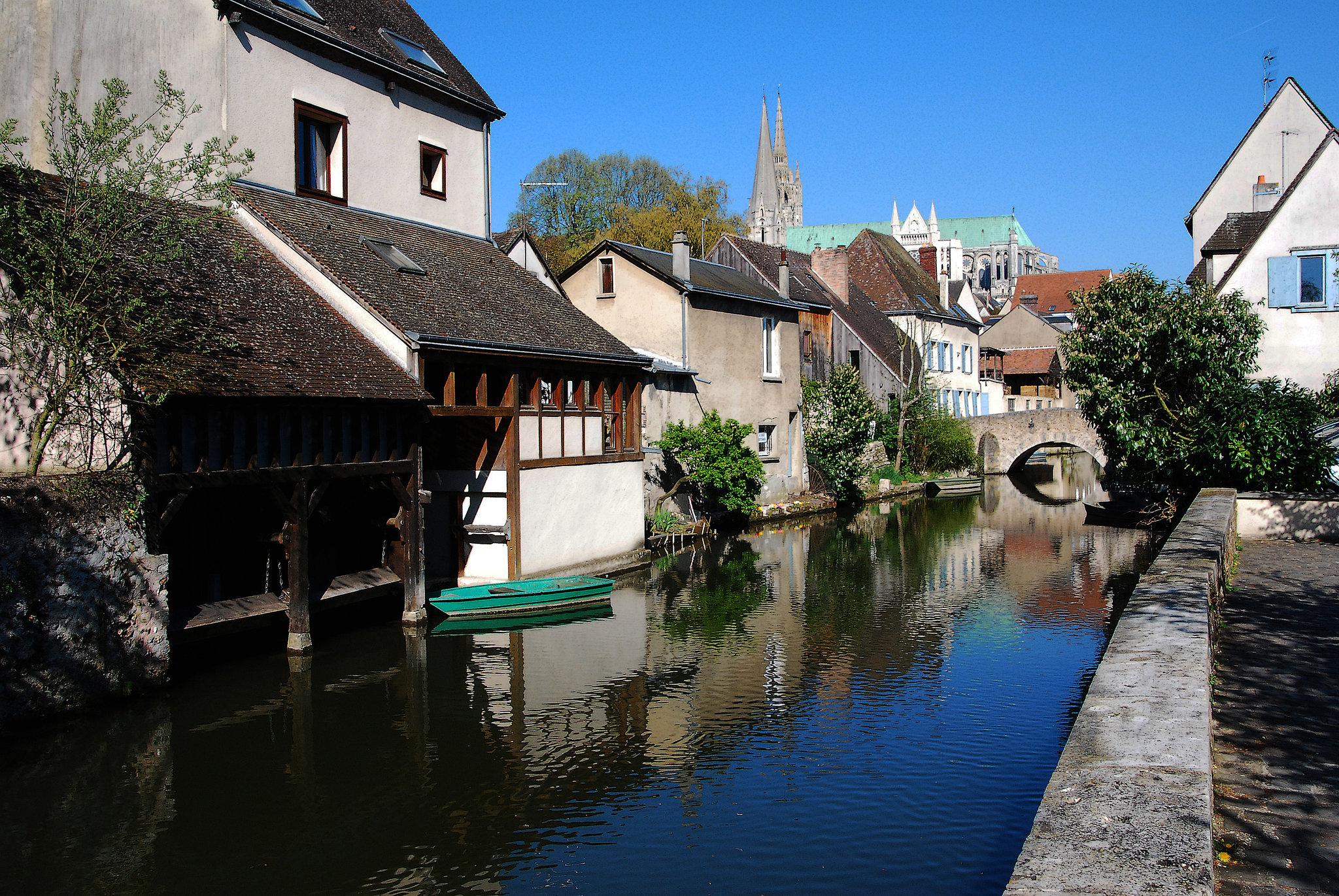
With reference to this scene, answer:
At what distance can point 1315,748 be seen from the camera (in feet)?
19.1

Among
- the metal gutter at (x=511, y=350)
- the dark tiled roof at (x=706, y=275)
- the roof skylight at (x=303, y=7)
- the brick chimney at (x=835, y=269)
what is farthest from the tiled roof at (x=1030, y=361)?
the roof skylight at (x=303, y=7)

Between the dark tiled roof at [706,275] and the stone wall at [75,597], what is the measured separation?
16266 mm

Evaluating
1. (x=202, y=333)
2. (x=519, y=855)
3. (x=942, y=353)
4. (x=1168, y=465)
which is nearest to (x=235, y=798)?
(x=519, y=855)

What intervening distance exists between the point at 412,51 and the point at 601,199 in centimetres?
2975

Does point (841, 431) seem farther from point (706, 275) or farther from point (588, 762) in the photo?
point (588, 762)

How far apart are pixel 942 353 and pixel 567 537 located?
31.2 m

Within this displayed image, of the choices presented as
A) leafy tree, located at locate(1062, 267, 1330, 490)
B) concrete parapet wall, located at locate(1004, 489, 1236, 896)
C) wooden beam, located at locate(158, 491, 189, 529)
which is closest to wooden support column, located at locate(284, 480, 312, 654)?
wooden beam, located at locate(158, 491, 189, 529)

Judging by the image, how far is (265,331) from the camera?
12.9 m

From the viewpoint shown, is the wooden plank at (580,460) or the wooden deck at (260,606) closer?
the wooden deck at (260,606)

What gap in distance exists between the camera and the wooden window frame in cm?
1939

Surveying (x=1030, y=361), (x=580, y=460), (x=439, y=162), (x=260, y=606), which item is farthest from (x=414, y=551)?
(x=1030, y=361)

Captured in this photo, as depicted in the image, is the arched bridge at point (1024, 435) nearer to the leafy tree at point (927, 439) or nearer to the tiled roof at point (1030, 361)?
the leafy tree at point (927, 439)

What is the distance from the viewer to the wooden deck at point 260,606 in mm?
11570

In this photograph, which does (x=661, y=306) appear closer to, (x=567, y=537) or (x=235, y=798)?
(x=567, y=537)
